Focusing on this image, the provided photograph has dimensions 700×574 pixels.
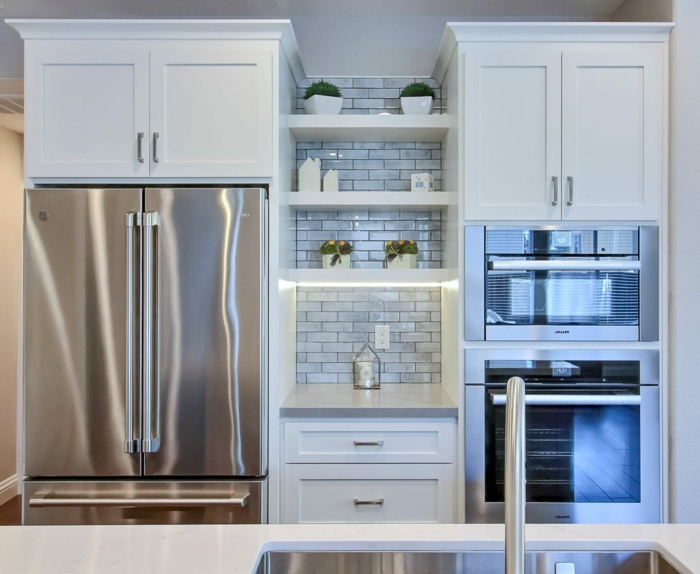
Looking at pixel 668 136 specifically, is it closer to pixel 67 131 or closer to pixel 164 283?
pixel 164 283

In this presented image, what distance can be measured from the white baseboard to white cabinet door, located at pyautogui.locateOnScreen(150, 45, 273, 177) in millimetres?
2754

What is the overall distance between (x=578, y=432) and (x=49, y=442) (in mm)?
2052

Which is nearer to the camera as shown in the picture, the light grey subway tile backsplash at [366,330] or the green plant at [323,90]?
the green plant at [323,90]

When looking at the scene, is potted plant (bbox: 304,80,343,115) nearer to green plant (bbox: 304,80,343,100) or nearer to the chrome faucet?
green plant (bbox: 304,80,343,100)

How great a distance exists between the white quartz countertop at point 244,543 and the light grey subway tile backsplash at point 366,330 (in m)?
1.67

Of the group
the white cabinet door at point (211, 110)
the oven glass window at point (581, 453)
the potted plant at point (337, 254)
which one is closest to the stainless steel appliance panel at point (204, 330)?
the white cabinet door at point (211, 110)

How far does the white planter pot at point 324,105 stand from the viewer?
2.57 metres

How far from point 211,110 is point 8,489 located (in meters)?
3.10

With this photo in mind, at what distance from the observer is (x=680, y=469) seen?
2180 mm

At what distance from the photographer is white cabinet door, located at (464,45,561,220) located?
2217mm

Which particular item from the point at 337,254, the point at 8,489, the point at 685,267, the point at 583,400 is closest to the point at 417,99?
the point at 337,254

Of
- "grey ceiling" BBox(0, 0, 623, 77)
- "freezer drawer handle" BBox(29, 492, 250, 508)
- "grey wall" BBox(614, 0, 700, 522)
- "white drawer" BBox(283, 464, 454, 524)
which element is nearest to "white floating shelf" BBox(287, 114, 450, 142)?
"grey ceiling" BBox(0, 0, 623, 77)

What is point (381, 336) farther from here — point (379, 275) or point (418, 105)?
point (418, 105)

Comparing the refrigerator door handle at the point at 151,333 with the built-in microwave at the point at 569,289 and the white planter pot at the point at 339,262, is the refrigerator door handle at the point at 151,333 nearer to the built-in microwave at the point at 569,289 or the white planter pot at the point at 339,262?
the white planter pot at the point at 339,262
